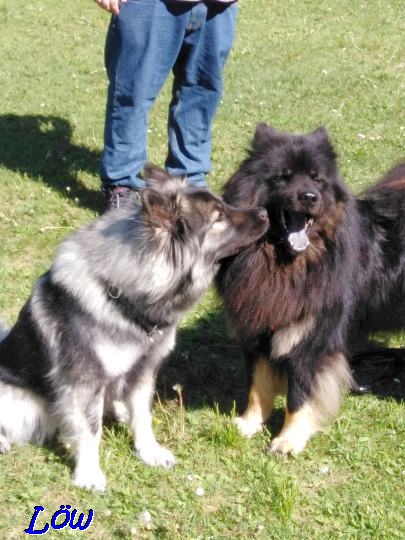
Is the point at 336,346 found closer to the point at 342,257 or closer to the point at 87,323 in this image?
the point at 342,257

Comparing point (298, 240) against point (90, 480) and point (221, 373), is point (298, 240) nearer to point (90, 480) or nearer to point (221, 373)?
point (221, 373)

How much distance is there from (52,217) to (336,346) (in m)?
3.02

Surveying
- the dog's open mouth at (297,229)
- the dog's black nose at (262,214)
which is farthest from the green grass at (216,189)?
the dog's black nose at (262,214)

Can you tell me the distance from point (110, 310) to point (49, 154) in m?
4.00

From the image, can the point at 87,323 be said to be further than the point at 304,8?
No

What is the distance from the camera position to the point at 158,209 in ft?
8.46

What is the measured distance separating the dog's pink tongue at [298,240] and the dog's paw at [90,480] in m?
1.44

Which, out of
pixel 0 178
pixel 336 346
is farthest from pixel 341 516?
pixel 0 178

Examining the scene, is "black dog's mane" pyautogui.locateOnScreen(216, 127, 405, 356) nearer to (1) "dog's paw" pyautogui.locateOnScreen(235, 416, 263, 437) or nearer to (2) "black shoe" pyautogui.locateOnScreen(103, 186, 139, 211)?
(1) "dog's paw" pyautogui.locateOnScreen(235, 416, 263, 437)

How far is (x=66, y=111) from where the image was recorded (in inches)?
298

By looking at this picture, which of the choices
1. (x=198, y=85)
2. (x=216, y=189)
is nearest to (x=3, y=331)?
(x=198, y=85)

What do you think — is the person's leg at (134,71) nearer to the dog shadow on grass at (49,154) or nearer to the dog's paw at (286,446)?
the dog shadow on grass at (49,154)

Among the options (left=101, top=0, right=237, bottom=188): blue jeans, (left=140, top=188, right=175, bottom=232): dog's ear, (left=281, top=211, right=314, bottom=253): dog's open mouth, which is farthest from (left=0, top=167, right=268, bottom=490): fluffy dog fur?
(left=101, top=0, right=237, bottom=188): blue jeans

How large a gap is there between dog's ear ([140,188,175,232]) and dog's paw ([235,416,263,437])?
1410mm
